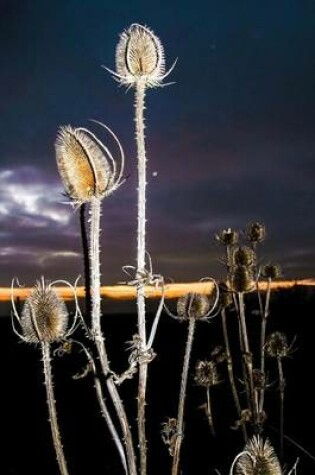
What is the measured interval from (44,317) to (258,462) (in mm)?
1711

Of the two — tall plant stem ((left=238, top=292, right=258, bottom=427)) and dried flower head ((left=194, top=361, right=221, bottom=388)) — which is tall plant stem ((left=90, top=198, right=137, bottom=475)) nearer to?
tall plant stem ((left=238, top=292, right=258, bottom=427))

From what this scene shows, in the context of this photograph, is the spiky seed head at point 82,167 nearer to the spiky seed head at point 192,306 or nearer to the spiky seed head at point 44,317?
the spiky seed head at point 44,317

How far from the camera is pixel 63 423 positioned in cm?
1895

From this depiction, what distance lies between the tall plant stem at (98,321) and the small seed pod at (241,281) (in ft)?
15.7

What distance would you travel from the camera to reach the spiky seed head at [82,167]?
3.29 metres

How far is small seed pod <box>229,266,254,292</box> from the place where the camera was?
26.0 ft

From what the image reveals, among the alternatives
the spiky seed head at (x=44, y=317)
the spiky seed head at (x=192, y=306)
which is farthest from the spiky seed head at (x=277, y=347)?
the spiky seed head at (x=44, y=317)

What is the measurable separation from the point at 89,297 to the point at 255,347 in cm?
2335

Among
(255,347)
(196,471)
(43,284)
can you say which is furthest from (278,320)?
(43,284)

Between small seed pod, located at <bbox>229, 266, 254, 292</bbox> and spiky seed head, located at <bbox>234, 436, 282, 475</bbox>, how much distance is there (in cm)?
388

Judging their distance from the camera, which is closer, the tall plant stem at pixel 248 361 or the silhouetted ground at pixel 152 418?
the tall plant stem at pixel 248 361

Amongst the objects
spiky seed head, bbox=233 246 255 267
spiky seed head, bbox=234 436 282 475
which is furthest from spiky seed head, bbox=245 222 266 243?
spiky seed head, bbox=234 436 282 475

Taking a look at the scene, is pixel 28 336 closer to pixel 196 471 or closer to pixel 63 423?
pixel 196 471

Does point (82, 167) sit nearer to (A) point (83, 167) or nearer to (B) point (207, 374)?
(A) point (83, 167)
